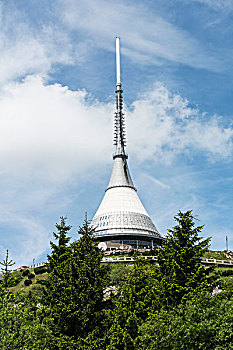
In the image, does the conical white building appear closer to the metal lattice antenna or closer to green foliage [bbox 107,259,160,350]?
the metal lattice antenna

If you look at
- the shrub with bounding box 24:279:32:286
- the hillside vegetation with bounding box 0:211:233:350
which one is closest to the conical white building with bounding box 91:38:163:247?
the shrub with bounding box 24:279:32:286

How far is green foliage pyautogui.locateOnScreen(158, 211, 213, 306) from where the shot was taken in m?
34.2

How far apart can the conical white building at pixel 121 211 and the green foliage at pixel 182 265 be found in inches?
1857

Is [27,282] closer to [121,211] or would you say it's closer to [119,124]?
[121,211]

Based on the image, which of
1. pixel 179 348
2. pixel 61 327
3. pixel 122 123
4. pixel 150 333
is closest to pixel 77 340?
pixel 61 327

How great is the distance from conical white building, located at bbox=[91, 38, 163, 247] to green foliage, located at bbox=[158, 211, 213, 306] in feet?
155

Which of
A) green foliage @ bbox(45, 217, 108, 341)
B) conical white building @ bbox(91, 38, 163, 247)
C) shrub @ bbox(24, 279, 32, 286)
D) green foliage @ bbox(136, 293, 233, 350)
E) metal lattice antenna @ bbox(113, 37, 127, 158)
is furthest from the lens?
metal lattice antenna @ bbox(113, 37, 127, 158)

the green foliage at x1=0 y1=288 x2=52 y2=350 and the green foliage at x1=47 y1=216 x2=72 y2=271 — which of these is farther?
the green foliage at x1=47 y1=216 x2=72 y2=271

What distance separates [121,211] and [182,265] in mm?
56792

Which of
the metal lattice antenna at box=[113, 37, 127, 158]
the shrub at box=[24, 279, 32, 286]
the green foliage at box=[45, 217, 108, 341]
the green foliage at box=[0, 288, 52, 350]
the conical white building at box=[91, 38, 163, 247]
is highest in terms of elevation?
the metal lattice antenna at box=[113, 37, 127, 158]

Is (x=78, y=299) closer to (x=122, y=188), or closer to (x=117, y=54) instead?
(x=122, y=188)

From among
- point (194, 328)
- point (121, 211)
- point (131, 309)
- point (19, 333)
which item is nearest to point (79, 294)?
point (131, 309)

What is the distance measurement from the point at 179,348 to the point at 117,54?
320 feet

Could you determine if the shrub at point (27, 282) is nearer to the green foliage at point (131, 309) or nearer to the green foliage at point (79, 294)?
the green foliage at point (79, 294)
